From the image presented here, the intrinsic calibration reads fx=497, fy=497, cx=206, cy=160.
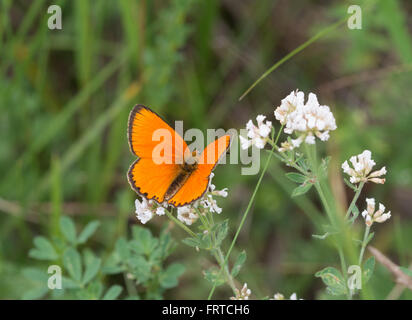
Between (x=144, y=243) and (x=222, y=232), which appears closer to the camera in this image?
(x=222, y=232)

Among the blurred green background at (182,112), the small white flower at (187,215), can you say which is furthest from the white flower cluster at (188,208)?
the blurred green background at (182,112)

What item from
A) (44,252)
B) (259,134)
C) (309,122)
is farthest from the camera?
(44,252)

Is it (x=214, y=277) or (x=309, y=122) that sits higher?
(x=309, y=122)

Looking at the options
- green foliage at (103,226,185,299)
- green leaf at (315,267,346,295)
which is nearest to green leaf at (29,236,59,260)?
green foliage at (103,226,185,299)

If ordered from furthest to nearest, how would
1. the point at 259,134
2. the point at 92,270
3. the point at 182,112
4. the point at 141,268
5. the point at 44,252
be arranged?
1. the point at 182,112
2. the point at 44,252
3. the point at 92,270
4. the point at 141,268
5. the point at 259,134

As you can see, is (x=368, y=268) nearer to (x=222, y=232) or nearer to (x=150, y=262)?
(x=222, y=232)

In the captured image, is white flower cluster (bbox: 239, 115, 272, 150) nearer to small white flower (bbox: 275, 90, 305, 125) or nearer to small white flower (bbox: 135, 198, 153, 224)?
small white flower (bbox: 275, 90, 305, 125)

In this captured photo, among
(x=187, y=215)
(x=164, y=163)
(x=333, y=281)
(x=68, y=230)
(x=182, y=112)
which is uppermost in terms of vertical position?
(x=182, y=112)

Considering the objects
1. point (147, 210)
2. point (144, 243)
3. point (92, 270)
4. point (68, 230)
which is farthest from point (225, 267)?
point (68, 230)
